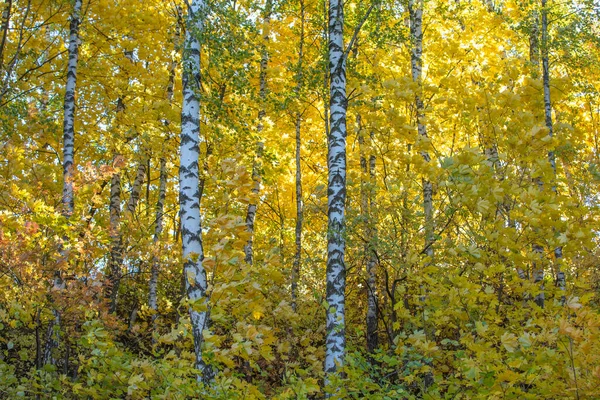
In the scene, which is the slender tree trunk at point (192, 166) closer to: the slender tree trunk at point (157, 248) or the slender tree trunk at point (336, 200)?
the slender tree trunk at point (336, 200)

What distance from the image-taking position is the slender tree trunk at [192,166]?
5266 mm

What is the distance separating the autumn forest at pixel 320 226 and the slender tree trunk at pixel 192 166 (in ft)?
0.07

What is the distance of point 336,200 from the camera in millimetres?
6301

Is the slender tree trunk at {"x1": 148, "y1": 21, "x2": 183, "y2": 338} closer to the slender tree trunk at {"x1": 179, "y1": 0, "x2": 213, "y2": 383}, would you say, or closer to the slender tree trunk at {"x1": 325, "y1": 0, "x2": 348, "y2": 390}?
the slender tree trunk at {"x1": 179, "y1": 0, "x2": 213, "y2": 383}

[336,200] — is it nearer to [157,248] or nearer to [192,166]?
[192,166]

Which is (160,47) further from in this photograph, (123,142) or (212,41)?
(212,41)

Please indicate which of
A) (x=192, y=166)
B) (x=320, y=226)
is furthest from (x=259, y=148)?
(x=320, y=226)

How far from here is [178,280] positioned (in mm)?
11219

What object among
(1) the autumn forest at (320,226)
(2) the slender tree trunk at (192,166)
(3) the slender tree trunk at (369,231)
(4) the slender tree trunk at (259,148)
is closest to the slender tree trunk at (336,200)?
(1) the autumn forest at (320,226)

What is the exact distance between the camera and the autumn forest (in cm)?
424

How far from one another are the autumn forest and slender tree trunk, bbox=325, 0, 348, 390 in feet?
0.09

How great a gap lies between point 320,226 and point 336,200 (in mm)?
6866

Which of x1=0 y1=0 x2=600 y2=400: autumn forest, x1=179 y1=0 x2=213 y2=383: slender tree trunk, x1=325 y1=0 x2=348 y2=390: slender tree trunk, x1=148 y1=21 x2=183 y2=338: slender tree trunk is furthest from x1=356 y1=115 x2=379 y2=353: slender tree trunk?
x1=148 y1=21 x2=183 y2=338: slender tree trunk

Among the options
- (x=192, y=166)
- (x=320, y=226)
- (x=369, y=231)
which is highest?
(x=320, y=226)
